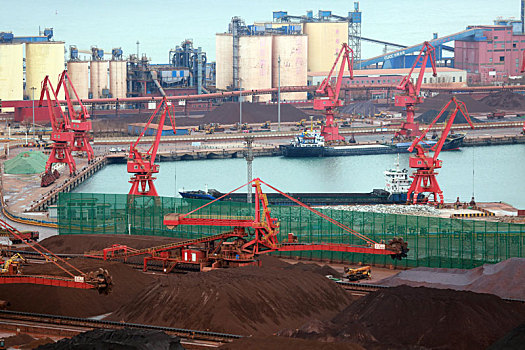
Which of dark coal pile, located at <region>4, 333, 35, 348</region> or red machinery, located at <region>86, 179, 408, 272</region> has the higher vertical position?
red machinery, located at <region>86, 179, 408, 272</region>

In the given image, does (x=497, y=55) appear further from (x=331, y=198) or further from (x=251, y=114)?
(x=331, y=198)

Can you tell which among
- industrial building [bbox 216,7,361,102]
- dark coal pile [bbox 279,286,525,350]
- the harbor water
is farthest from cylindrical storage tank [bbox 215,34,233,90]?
dark coal pile [bbox 279,286,525,350]

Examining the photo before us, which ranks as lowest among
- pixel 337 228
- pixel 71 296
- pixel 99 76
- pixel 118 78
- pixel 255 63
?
pixel 71 296

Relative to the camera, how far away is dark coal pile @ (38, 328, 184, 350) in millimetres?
21250

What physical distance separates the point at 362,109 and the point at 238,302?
9111 cm

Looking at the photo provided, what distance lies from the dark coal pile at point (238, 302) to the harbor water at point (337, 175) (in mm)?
33477

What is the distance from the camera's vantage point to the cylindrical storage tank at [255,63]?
122438 mm

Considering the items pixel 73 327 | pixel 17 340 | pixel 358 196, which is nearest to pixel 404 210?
pixel 358 196

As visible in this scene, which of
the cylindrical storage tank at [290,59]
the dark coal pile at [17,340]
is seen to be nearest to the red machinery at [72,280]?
the dark coal pile at [17,340]

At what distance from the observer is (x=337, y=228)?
36156mm

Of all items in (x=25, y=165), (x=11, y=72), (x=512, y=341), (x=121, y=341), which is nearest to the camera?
(x=512, y=341)

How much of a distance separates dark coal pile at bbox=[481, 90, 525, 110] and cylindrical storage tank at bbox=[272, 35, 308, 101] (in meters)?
22.3

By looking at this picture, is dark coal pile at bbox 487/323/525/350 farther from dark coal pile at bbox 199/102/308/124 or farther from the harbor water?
dark coal pile at bbox 199/102/308/124

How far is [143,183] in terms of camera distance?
5384 cm
